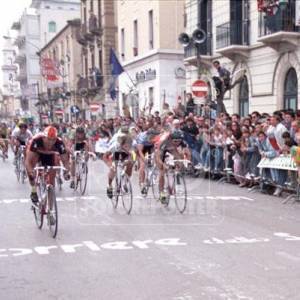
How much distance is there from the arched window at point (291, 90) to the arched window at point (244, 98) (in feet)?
9.34

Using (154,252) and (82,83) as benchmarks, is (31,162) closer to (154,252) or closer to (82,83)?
(154,252)

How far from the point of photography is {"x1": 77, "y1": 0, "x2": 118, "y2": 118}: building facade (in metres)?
44.5

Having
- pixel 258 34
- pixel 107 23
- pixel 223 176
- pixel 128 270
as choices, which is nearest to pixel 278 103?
pixel 258 34

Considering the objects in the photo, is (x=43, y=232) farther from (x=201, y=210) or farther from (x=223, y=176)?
(x=223, y=176)

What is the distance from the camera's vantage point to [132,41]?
124 ft

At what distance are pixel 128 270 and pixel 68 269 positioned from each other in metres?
0.71

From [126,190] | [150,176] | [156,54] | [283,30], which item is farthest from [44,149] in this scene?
[156,54]

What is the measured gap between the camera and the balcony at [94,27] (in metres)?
45.2

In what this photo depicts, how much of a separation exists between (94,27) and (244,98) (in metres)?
24.0

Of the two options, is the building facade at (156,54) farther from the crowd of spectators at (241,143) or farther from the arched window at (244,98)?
the crowd of spectators at (241,143)

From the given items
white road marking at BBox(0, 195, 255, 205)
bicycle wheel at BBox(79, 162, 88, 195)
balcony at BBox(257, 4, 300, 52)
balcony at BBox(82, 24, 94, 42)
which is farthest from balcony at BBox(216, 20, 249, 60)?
balcony at BBox(82, 24, 94, 42)

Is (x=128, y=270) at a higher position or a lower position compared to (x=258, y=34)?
lower

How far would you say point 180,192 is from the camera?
10.9 metres

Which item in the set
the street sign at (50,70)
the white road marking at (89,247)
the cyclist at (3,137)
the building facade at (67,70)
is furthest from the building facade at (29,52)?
the white road marking at (89,247)
